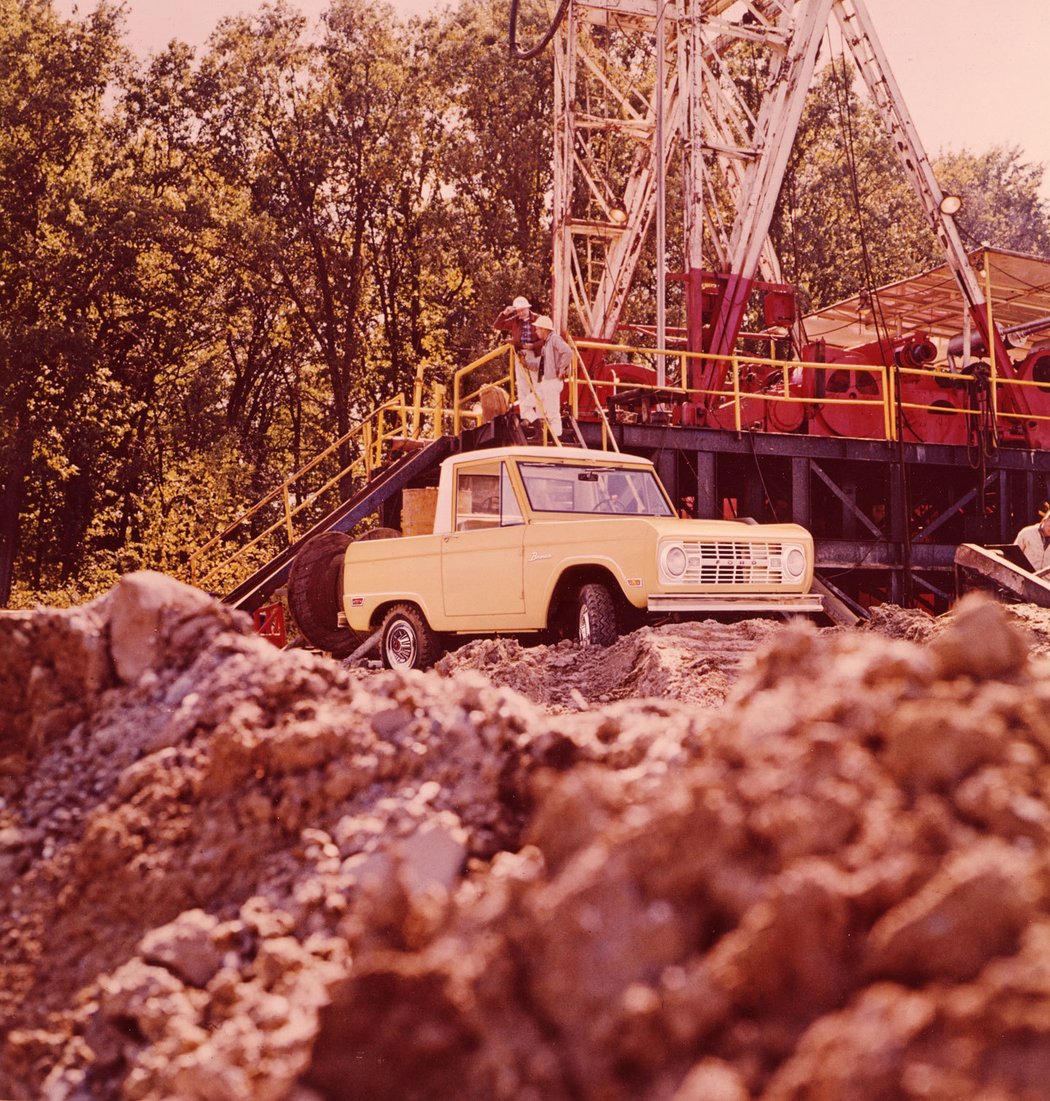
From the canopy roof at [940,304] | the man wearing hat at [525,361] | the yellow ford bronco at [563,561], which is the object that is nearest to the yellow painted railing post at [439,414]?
the man wearing hat at [525,361]

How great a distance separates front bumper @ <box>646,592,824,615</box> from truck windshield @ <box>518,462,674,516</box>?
3.91ft

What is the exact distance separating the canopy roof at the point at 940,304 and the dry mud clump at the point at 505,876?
1539cm

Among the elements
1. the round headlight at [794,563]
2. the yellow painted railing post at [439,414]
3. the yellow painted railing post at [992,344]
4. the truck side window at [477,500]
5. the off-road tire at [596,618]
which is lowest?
the off-road tire at [596,618]

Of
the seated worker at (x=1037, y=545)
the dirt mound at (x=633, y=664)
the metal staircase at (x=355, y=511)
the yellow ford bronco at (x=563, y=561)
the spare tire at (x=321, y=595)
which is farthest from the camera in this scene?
the metal staircase at (x=355, y=511)

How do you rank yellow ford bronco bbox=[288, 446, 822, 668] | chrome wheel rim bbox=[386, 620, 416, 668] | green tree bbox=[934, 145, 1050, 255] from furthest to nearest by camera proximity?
green tree bbox=[934, 145, 1050, 255]
chrome wheel rim bbox=[386, 620, 416, 668]
yellow ford bronco bbox=[288, 446, 822, 668]

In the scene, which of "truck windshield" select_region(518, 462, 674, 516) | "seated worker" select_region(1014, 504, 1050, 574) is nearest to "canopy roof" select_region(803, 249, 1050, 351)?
"seated worker" select_region(1014, 504, 1050, 574)

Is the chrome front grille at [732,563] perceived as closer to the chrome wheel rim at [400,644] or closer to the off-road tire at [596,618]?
the off-road tire at [596,618]

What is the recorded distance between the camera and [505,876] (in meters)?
2.55

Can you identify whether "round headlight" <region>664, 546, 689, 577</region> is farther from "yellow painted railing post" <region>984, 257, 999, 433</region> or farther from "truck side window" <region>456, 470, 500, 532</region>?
"yellow painted railing post" <region>984, 257, 999, 433</region>

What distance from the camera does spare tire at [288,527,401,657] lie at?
13.4 metres

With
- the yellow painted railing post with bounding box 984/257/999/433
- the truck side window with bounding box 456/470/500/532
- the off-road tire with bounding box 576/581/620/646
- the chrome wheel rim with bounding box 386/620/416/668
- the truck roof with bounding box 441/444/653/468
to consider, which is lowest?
the chrome wheel rim with bounding box 386/620/416/668

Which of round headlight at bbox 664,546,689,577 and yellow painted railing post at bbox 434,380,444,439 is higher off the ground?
yellow painted railing post at bbox 434,380,444,439

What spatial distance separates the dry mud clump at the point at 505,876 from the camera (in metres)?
1.77

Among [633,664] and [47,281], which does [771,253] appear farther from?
[47,281]
